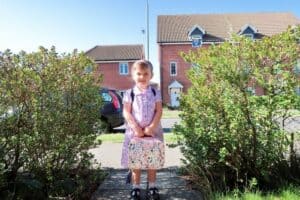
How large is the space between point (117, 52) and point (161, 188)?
50680mm

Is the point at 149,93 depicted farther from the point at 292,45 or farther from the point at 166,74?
the point at 166,74

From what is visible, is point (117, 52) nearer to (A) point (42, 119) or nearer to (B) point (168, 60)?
(B) point (168, 60)

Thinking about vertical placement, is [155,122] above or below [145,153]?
above

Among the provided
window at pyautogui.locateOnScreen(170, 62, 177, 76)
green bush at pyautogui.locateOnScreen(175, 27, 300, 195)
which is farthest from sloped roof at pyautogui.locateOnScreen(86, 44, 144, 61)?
green bush at pyautogui.locateOnScreen(175, 27, 300, 195)

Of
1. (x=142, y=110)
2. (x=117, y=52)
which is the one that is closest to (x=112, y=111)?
(x=142, y=110)

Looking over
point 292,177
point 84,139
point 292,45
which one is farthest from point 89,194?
point 292,45

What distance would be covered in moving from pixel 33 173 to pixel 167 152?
14.5ft

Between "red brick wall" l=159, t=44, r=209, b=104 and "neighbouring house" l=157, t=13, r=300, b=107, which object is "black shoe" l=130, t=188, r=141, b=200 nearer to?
"neighbouring house" l=157, t=13, r=300, b=107

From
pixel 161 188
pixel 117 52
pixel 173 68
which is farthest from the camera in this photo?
pixel 117 52

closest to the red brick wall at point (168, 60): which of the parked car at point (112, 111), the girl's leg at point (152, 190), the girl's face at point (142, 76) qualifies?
the parked car at point (112, 111)

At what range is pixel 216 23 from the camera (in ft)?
173

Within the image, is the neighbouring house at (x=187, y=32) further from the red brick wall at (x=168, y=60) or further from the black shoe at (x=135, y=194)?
the black shoe at (x=135, y=194)

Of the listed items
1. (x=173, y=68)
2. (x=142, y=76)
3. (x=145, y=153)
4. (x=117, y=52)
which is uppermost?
(x=117, y=52)

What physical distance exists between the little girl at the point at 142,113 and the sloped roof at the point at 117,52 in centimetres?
4869
